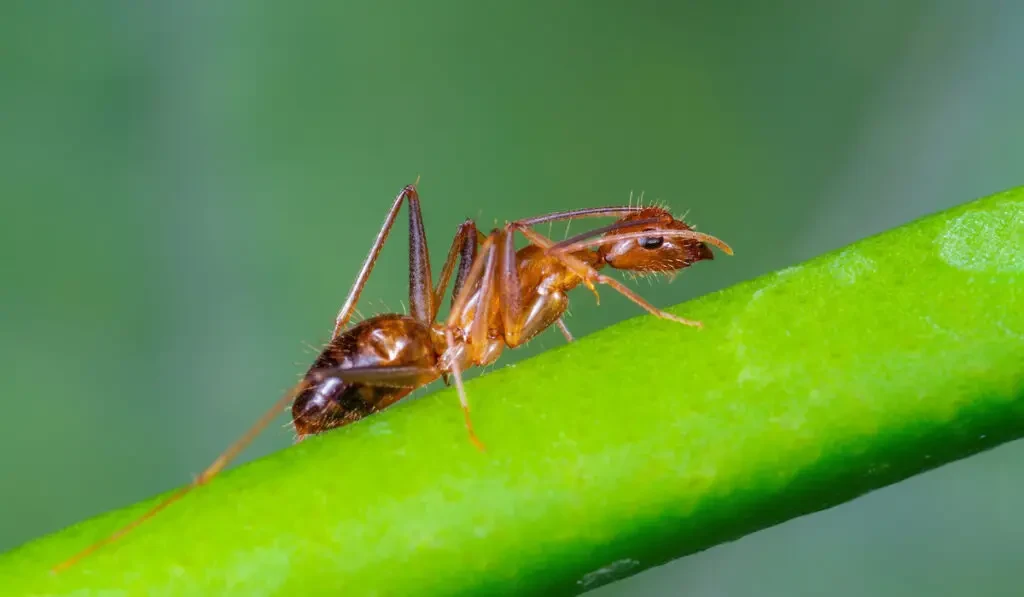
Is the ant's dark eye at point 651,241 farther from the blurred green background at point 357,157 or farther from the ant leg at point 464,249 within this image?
the blurred green background at point 357,157

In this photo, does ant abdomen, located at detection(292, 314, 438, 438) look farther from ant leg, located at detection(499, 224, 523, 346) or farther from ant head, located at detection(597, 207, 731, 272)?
ant head, located at detection(597, 207, 731, 272)

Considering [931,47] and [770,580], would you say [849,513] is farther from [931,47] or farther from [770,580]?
[931,47]

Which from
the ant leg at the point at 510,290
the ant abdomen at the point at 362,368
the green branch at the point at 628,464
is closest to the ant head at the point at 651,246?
the ant leg at the point at 510,290

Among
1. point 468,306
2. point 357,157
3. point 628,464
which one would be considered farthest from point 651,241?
point 357,157

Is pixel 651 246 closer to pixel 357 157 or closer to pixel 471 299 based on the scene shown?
pixel 471 299

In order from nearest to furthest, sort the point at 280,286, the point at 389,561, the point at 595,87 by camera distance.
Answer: the point at 389,561
the point at 280,286
the point at 595,87

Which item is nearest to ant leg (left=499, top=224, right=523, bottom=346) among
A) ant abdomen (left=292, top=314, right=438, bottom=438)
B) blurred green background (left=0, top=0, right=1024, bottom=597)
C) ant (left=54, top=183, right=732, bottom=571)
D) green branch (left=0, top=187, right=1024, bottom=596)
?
ant (left=54, top=183, right=732, bottom=571)

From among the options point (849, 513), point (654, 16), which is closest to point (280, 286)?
point (654, 16)
